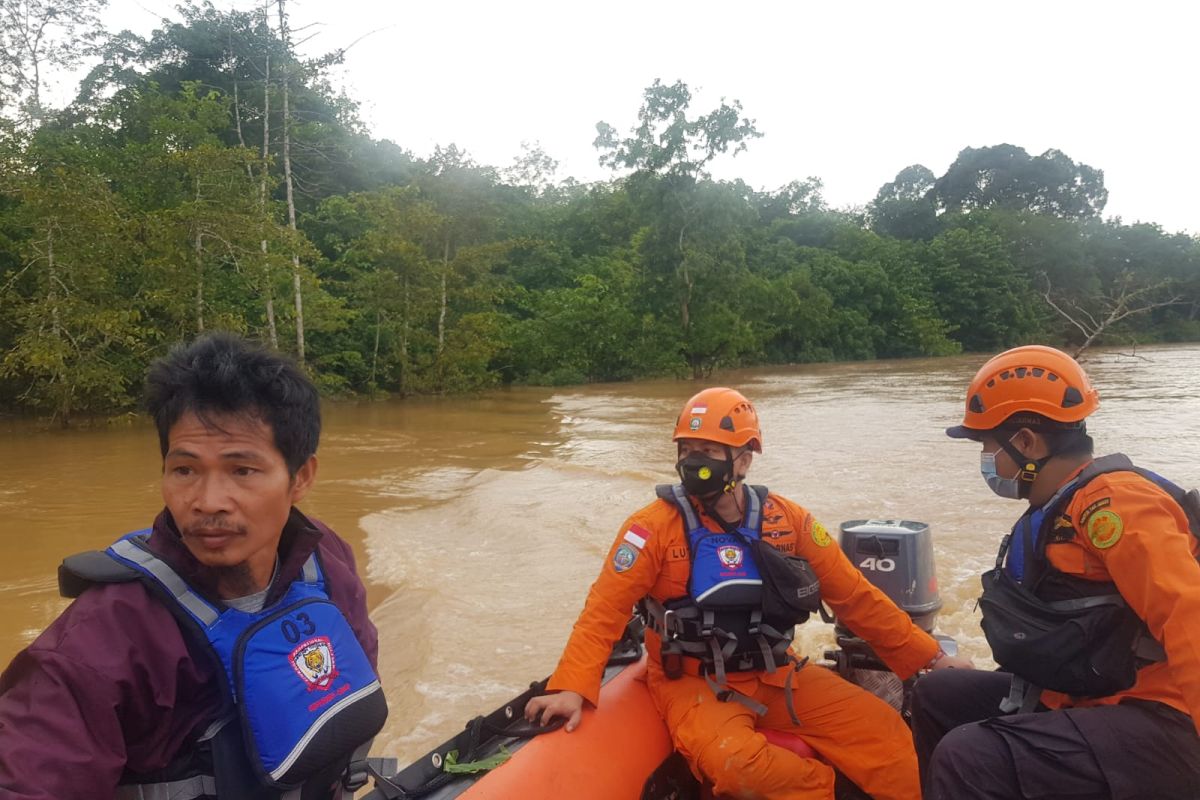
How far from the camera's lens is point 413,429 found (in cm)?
1266

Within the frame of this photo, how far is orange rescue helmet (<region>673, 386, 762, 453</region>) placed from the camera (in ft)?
7.52

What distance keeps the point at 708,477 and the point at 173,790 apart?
4.79ft

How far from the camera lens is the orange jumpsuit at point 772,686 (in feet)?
6.42

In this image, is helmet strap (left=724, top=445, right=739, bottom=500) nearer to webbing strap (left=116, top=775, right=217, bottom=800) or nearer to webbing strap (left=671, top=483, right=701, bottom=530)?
webbing strap (left=671, top=483, right=701, bottom=530)

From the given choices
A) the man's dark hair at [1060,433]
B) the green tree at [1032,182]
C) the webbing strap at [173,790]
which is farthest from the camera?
the green tree at [1032,182]

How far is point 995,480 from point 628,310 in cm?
2174

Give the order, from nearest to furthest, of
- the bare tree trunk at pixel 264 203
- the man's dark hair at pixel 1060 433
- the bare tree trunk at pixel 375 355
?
the man's dark hair at pixel 1060 433 → the bare tree trunk at pixel 264 203 → the bare tree trunk at pixel 375 355

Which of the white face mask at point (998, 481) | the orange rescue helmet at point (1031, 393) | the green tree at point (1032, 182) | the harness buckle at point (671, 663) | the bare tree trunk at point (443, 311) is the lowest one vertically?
the harness buckle at point (671, 663)

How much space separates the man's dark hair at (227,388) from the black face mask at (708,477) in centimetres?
117

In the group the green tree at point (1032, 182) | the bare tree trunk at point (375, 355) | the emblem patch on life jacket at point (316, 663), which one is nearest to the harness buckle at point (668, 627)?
the emblem patch on life jacket at point (316, 663)

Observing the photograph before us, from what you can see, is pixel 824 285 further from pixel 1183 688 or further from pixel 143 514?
pixel 1183 688

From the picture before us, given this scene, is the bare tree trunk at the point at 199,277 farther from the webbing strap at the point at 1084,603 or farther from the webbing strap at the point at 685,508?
the webbing strap at the point at 1084,603

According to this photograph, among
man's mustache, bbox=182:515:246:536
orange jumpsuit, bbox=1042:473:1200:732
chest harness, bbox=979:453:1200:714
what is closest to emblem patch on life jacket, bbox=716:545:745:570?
chest harness, bbox=979:453:1200:714

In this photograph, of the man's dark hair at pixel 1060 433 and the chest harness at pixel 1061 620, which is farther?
the man's dark hair at pixel 1060 433
